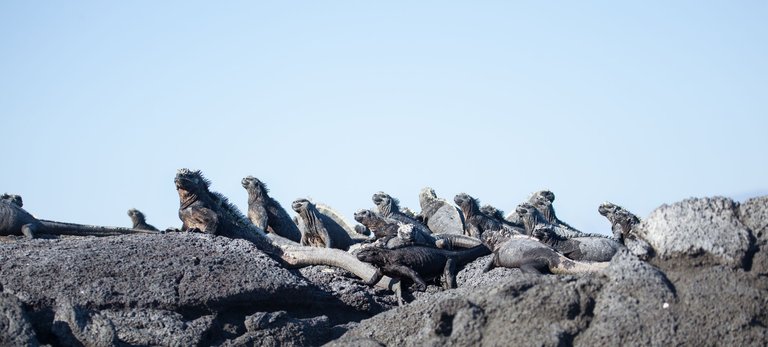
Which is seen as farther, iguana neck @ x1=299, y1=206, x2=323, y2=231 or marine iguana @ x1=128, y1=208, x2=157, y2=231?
marine iguana @ x1=128, y1=208, x2=157, y2=231

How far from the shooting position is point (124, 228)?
50.4ft

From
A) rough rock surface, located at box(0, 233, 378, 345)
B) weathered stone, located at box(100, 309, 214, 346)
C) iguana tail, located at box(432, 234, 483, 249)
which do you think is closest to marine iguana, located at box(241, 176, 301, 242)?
iguana tail, located at box(432, 234, 483, 249)

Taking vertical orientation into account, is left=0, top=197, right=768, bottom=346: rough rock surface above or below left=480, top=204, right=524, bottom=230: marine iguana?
below

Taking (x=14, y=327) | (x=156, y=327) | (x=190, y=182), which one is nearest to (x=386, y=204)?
(x=190, y=182)

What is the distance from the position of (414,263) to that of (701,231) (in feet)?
16.0

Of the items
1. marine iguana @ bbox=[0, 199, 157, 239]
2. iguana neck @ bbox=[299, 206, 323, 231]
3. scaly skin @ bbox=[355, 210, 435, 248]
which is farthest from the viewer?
iguana neck @ bbox=[299, 206, 323, 231]

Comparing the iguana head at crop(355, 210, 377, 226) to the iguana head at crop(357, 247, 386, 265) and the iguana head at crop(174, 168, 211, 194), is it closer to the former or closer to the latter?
the iguana head at crop(174, 168, 211, 194)

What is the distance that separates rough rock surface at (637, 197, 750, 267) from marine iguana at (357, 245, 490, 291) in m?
4.51

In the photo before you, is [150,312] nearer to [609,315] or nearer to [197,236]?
[197,236]

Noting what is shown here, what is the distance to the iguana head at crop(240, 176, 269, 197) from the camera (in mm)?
19625

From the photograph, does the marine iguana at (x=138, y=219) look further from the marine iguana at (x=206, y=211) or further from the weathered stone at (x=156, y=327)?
the weathered stone at (x=156, y=327)

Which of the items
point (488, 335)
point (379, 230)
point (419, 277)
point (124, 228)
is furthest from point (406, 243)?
point (488, 335)

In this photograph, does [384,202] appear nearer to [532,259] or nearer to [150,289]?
[532,259]

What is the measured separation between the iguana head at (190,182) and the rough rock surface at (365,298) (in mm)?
4210
